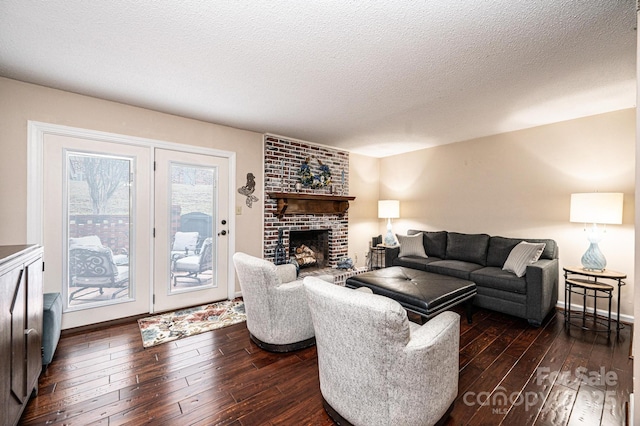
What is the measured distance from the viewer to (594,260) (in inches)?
117

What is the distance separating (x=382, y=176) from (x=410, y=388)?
5005mm

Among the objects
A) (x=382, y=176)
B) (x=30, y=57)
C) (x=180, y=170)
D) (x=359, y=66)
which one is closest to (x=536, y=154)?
(x=382, y=176)

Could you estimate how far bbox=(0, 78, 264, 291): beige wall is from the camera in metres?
2.46

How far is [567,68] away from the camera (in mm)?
2229

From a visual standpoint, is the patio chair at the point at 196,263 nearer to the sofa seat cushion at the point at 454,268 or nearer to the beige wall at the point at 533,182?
the sofa seat cushion at the point at 454,268

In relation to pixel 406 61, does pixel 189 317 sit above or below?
below

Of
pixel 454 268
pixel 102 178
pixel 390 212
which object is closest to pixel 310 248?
pixel 390 212

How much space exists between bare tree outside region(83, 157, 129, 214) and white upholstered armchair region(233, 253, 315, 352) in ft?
5.78

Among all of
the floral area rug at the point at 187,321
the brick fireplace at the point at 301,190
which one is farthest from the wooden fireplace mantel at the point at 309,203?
the floral area rug at the point at 187,321

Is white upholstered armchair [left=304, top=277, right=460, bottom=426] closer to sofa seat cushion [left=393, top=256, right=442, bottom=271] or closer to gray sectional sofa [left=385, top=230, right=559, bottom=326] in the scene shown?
gray sectional sofa [left=385, top=230, right=559, bottom=326]

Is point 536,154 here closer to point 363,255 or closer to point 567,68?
point 567,68

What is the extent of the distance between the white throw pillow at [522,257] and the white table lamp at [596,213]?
43 centimetres

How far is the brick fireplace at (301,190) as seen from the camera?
4219 millimetres

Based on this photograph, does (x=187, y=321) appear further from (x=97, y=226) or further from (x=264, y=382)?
(x=264, y=382)
